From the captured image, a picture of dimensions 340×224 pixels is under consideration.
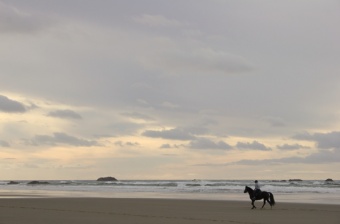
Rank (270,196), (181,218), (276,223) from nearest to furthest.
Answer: (276,223) → (181,218) → (270,196)

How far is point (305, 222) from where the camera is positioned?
18.7 m

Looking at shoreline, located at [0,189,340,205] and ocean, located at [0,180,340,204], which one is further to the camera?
ocean, located at [0,180,340,204]

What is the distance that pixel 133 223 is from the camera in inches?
676

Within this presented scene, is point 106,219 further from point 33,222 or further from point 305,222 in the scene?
point 305,222

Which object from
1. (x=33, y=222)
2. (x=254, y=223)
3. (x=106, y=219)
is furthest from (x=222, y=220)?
(x=33, y=222)

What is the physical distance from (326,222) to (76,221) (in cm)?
1033

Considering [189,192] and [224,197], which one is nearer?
[224,197]

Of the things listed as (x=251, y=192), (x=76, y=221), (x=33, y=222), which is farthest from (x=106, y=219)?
(x=251, y=192)

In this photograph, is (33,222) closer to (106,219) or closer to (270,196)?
(106,219)

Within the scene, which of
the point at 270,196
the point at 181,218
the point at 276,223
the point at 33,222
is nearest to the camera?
the point at 33,222

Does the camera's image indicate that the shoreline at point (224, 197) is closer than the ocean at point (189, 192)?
Yes

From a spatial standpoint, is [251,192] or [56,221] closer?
[56,221]

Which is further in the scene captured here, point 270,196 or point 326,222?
point 270,196

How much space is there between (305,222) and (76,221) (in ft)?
30.9
